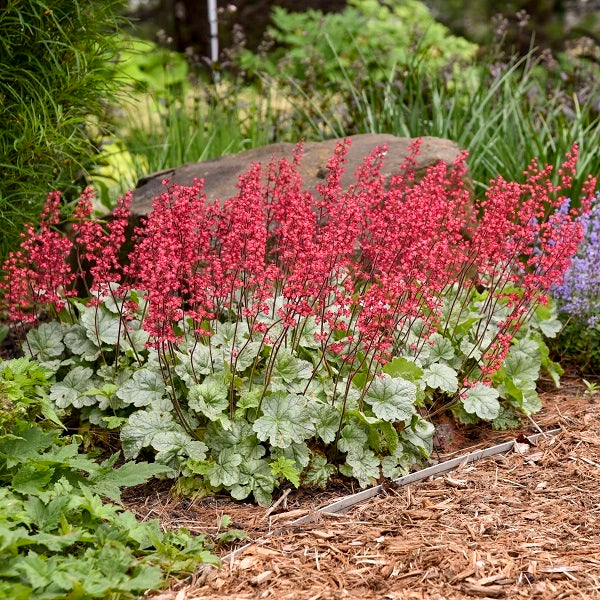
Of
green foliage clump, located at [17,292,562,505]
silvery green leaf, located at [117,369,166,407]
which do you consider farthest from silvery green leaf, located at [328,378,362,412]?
silvery green leaf, located at [117,369,166,407]

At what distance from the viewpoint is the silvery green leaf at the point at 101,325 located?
3.64m

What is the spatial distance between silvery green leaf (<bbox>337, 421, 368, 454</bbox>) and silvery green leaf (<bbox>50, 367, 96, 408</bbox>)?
1.03 m

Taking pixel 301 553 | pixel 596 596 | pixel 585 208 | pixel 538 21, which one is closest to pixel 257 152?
pixel 585 208

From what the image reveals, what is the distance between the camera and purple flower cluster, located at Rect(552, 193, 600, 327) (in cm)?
448

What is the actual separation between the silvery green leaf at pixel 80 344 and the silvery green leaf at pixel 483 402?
5.24 ft

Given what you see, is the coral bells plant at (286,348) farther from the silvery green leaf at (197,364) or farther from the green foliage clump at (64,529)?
the green foliage clump at (64,529)

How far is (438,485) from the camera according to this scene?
340cm

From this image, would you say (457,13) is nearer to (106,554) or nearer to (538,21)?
(538,21)

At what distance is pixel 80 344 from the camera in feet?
12.2

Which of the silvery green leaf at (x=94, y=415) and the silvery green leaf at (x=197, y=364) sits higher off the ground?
the silvery green leaf at (x=197, y=364)

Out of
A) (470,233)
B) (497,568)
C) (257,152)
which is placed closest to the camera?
(497,568)

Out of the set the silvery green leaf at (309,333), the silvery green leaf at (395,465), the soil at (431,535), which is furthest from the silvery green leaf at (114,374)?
the silvery green leaf at (395,465)

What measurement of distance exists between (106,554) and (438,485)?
1.42 metres

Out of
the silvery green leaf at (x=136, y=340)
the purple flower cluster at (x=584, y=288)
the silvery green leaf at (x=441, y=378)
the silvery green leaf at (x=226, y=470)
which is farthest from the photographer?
the purple flower cluster at (x=584, y=288)
